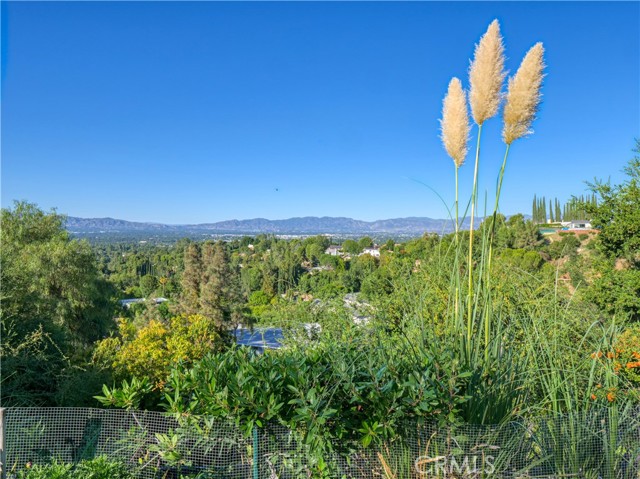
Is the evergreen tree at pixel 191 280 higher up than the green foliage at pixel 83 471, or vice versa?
the green foliage at pixel 83 471

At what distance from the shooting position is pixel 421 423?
1512mm

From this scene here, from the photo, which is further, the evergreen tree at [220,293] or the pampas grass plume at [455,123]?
the evergreen tree at [220,293]

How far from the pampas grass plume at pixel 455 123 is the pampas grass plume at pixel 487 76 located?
2.8 inches

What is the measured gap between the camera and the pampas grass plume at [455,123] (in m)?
2.22

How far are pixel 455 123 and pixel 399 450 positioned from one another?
170 cm

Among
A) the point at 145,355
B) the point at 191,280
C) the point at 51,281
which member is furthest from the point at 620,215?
the point at 191,280

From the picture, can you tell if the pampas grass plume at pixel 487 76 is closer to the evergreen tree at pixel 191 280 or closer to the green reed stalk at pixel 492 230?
the green reed stalk at pixel 492 230

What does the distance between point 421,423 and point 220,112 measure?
30.6 meters

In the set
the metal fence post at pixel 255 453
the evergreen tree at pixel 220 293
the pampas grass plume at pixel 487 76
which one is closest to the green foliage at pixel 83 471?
the metal fence post at pixel 255 453

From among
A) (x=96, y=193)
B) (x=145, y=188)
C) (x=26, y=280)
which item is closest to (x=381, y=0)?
(x=26, y=280)

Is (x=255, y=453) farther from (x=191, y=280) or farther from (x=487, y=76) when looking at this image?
(x=191, y=280)

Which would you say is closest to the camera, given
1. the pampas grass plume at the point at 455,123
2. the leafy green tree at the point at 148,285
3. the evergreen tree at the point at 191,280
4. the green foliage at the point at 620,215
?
the pampas grass plume at the point at 455,123

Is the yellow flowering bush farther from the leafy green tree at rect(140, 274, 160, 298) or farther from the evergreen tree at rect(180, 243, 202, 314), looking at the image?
the leafy green tree at rect(140, 274, 160, 298)

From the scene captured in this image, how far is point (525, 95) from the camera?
2088 mm
